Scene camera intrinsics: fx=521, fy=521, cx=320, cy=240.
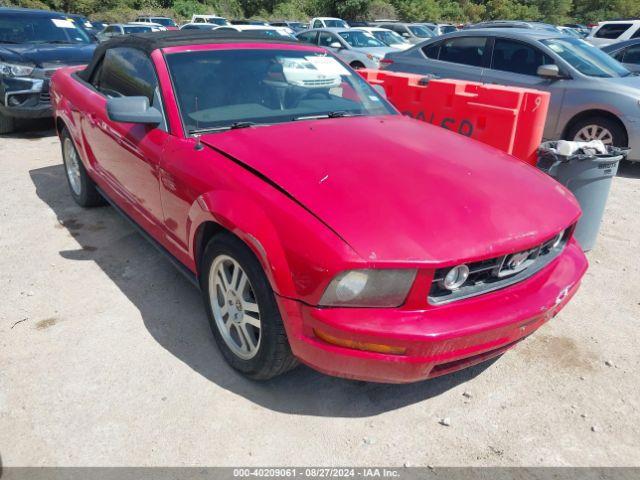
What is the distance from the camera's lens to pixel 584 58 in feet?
22.5

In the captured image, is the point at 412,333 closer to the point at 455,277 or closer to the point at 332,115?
the point at 455,277

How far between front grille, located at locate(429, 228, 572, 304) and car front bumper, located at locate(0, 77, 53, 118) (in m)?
7.27

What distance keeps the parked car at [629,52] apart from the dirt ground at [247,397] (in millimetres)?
7637

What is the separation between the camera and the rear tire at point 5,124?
794cm

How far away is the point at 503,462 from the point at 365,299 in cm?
98

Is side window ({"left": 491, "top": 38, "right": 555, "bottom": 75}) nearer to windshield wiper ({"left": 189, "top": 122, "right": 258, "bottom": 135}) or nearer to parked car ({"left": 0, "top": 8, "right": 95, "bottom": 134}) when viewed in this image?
windshield wiper ({"left": 189, "top": 122, "right": 258, "bottom": 135})

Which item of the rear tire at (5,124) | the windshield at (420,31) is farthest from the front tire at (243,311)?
the windshield at (420,31)

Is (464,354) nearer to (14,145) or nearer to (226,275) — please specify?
(226,275)

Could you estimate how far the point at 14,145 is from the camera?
292 inches

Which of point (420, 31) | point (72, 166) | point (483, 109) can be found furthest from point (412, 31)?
point (72, 166)

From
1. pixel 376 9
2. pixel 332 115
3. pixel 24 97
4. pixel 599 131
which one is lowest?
pixel 376 9

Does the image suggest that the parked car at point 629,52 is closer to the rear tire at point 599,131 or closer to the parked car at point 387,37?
the rear tire at point 599,131

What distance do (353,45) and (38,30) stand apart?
7869mm

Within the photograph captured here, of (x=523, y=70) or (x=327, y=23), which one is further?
(x=327, y=23)
